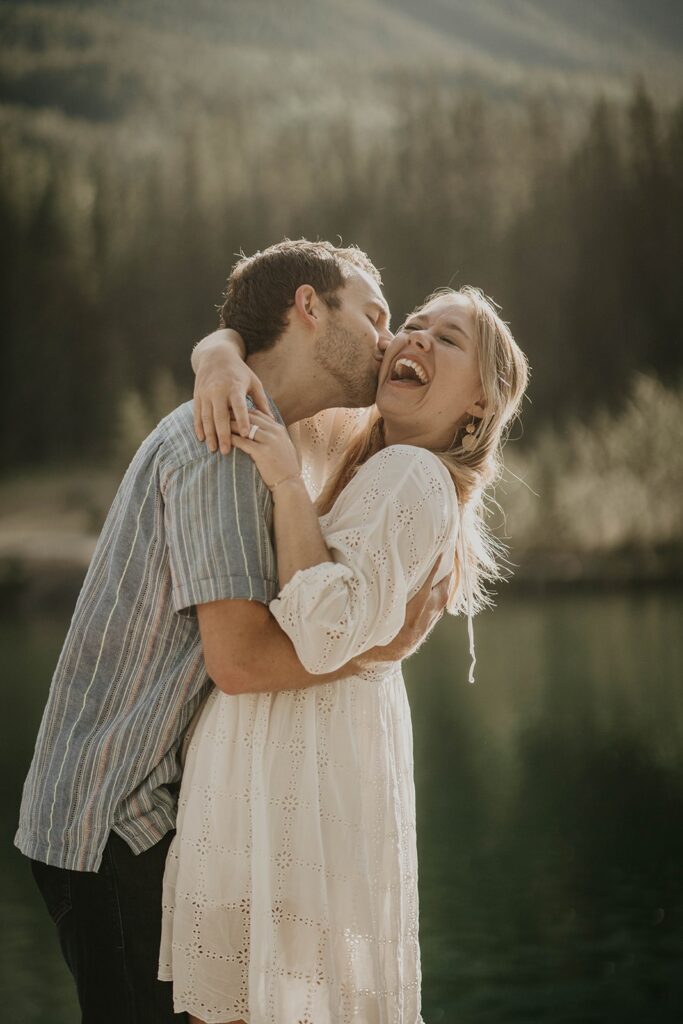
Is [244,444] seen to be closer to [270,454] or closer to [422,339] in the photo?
[270,454]

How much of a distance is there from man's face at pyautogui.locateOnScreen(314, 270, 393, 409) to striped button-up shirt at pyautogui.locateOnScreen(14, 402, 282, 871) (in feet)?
0.90

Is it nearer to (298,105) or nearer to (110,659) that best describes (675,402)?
(298,105)

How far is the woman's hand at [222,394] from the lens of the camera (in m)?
1.32

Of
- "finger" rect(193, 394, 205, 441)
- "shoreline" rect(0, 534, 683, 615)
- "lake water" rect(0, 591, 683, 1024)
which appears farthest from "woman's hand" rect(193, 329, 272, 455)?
"shoreline" rect(0, 534, 683, 615)

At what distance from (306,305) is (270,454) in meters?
0.33

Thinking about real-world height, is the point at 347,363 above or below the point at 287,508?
above

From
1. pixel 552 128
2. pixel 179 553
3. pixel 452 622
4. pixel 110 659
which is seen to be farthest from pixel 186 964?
pixel 552 128

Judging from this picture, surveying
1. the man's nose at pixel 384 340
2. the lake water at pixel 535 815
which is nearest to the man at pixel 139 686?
the man's nose at pixel 384 340

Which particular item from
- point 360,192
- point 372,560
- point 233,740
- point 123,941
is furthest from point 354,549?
point 360,192

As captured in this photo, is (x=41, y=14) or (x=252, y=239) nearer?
(x=41, y=14)

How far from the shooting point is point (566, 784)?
551 centimetres

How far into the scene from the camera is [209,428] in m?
1.32

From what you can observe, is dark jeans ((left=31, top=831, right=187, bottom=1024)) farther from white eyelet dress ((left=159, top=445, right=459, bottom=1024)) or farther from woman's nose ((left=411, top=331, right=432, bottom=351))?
woman's nose ((left=411, top=331, right=432, bottom=351))

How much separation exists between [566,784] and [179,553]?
15.0ft
